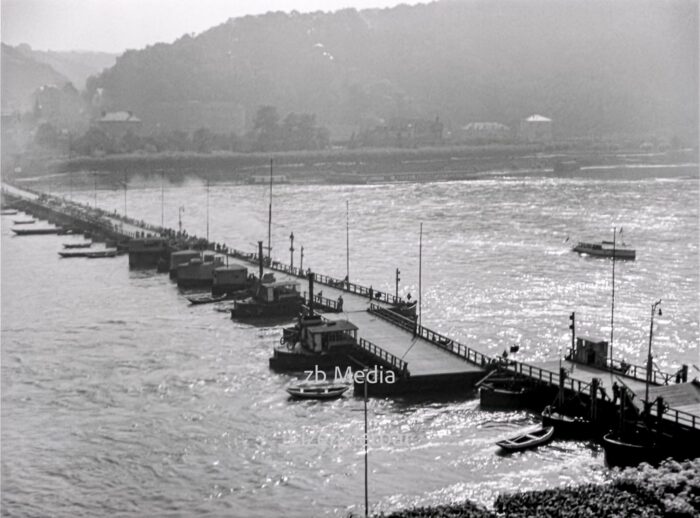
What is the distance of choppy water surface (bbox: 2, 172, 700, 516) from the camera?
89.7 feet

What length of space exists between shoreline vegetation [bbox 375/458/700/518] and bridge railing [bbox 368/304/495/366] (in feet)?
37.6

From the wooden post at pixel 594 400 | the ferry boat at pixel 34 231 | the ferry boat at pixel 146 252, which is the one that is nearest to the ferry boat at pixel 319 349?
the wooden post at pixel 594 400

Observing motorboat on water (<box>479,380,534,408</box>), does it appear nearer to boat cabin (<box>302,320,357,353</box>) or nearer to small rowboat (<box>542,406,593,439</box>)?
small rowboat (<box>542,406,593,439</box>)

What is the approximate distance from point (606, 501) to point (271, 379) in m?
16.0

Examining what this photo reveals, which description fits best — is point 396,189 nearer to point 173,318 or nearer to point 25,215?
point 25,215

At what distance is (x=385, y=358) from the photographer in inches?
1451

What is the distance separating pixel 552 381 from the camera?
33.2 m

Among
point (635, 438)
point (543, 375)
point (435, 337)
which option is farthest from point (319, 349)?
point (635, 438)

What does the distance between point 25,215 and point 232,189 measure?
33.6 metres

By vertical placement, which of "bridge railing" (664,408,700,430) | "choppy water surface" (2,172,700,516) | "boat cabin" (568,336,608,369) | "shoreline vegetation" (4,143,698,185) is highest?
"shoreline vegetation" (4,143,698,185)

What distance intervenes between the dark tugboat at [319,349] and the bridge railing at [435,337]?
2.77 metres

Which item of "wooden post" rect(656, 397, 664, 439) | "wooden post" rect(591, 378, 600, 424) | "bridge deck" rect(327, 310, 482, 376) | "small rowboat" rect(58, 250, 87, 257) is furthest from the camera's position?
"small rowboat" rect(58, 250, 87, 257)

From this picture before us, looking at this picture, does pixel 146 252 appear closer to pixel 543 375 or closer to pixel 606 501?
pixel 543 375

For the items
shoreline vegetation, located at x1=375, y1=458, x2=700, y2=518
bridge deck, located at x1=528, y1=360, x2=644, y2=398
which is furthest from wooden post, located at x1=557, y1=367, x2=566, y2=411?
shoreline vegetation, located at x1=375, y1=458, x2=700, y2=518
